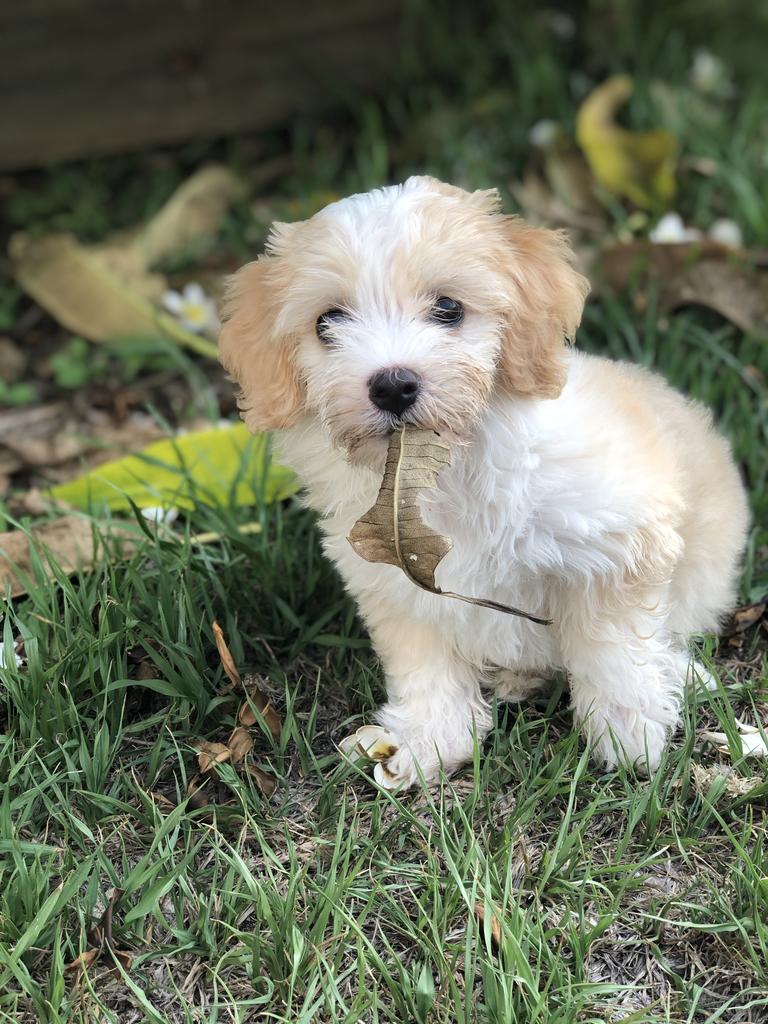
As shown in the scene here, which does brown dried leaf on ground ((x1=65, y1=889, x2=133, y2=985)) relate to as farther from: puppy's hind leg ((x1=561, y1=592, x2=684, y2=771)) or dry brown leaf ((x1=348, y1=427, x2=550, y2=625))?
puppy's hind leg ((x1=561, y1=592, x2=684, y2=771))

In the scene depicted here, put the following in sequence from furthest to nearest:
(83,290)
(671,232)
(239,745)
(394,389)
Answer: (83,290)
(671,232)
(239,745)
(394,389)

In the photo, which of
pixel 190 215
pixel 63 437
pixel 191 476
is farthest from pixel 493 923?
pixel 190 215

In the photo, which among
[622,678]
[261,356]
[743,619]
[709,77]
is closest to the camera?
[261,356]

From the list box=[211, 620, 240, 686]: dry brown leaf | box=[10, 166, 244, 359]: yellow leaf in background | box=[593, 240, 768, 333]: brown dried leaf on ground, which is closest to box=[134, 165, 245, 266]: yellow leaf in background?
box=[10, 166, 244, 359]: yellow leaf in background

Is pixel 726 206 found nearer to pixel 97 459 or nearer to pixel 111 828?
pixel 97 459

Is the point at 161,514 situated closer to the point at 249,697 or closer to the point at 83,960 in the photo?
the point at 249,697

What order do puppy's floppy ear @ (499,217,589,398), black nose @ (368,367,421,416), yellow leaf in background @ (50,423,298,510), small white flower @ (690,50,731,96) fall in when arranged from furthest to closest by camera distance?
small white flower @ (690,50,731,96), yellow leaf in background @ (50,423,298,510), puppy's floppy ear @ (499,217,589,398), black nose @ (368,367,421,416)
